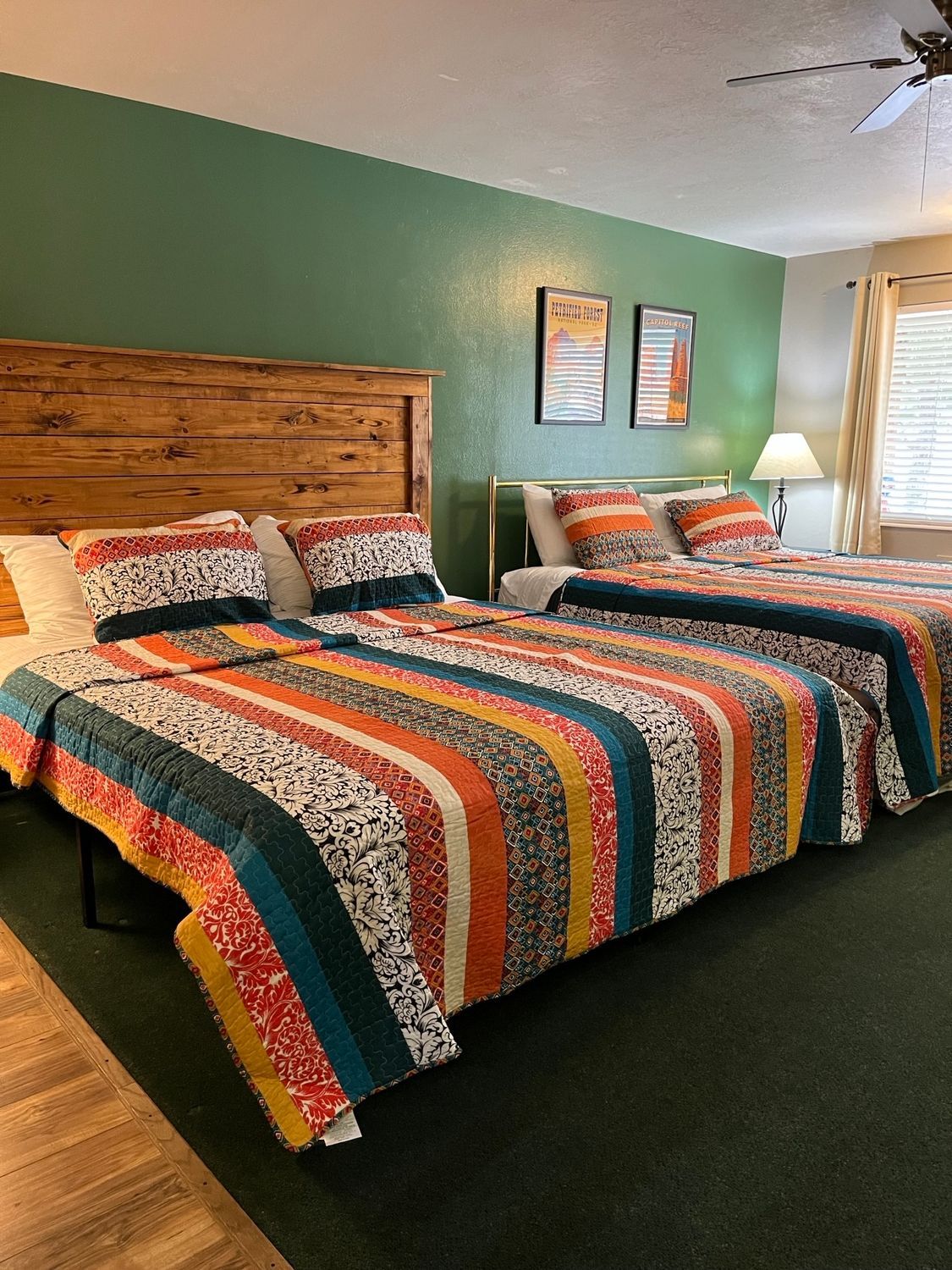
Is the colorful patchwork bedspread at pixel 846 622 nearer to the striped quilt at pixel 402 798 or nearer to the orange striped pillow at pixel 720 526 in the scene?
the striped quilt at pixel 402 798

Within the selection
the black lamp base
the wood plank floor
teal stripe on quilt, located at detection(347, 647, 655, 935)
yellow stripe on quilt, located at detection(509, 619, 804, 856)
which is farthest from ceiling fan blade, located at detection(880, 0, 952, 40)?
the black lamp base

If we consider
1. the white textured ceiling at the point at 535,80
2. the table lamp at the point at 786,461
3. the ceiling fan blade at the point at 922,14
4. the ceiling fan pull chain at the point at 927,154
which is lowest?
the table lamp at the point at 786,461

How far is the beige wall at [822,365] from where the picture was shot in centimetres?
535

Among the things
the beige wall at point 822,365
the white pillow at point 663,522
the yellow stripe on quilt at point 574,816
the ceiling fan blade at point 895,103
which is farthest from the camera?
the beige wall at point 822,365

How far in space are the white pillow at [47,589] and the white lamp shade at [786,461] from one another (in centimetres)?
402

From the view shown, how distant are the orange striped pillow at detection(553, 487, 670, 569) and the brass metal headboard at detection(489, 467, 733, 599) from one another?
0.23 meters

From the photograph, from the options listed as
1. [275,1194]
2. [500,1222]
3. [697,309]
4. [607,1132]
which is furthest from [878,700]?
[697,309]

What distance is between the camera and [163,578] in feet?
9.30

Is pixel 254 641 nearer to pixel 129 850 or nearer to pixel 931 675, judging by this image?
pixel 129 850

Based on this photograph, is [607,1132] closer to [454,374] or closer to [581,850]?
[581,850]

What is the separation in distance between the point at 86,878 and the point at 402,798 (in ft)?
3.46

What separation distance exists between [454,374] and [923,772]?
2618 millimetres

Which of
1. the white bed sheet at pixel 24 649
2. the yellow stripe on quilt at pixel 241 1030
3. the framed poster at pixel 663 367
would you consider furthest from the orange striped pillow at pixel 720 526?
the yellow stripe on quilt at pixel 241 1030

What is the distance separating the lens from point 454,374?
4219 millimetres
